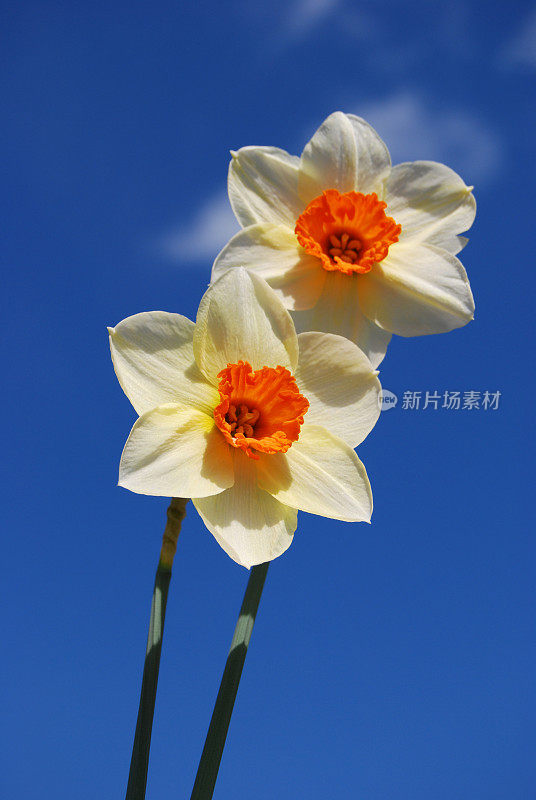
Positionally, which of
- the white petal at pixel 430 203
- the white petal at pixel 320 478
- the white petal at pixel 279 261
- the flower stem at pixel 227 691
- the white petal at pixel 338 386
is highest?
the white petal at pixel 430 203

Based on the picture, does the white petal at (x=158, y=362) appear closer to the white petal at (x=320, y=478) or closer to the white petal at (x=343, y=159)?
the white petal at (x=320, y=478)

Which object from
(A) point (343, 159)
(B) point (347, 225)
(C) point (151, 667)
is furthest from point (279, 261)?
(C) point (151, 667)

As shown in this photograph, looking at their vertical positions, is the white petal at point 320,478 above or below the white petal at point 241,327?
below

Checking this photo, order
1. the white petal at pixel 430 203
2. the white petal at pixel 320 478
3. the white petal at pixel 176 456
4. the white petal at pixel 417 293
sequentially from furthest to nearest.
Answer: the white petal at pixel 430 203 < the white petal at pixel 417 293 < the white petal at pixel 320 478 < the white petal at pixel 176 456

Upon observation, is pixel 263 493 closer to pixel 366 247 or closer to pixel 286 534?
pixel 286 534

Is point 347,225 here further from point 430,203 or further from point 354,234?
point 430,203

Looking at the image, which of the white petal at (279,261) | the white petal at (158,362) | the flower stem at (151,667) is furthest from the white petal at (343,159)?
the flower stem at (151,667)
